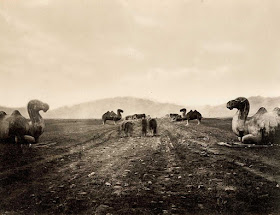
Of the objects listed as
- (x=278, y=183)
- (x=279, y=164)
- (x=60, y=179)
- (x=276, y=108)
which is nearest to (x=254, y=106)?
(x=276, y=108)

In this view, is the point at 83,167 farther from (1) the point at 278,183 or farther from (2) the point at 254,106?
(2) the point at 254,106

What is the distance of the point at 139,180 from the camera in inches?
198

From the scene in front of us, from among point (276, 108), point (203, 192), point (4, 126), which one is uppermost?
point (276, 108)

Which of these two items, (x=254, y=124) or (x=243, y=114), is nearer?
(x=254, y=124)

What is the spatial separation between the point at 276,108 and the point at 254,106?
71cm

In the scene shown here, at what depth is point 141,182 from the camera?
4.93m

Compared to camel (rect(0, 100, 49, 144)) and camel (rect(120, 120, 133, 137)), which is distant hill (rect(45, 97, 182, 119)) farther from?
camel (rect(0, 100, 49, 144))

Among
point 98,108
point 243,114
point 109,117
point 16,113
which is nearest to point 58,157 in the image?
point 16,113

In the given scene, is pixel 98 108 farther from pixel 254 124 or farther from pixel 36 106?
pixel 254 124

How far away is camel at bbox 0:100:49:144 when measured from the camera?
26.7ft

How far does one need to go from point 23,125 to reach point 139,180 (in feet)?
17.0

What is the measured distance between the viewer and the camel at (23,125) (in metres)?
8.13

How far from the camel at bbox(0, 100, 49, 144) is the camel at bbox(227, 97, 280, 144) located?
6434 mm

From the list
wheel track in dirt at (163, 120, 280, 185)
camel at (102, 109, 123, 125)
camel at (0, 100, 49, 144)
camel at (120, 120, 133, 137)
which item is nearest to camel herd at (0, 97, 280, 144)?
camel at (0, 100, 49, 144)
